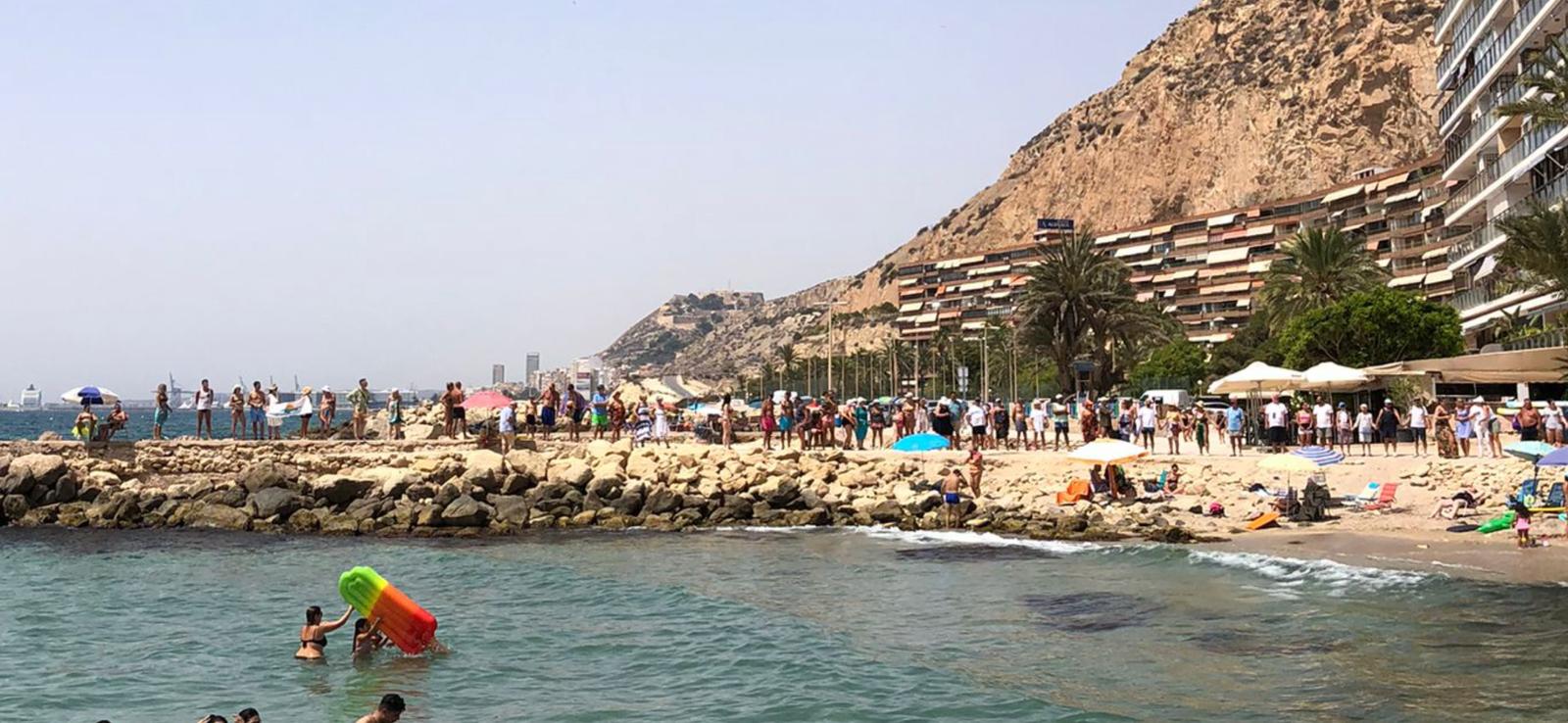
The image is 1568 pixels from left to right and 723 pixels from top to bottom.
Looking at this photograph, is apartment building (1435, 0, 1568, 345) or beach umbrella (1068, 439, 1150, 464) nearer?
beach umbrella (1068, 439, 1150, 464)

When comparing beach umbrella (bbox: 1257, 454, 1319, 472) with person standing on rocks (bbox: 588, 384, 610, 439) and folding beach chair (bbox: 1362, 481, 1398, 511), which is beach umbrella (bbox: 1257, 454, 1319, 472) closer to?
folding beach chair (bbox: 1362, 481, 1398, 511)

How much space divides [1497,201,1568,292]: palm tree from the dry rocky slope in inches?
3407

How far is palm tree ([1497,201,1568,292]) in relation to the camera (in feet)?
71.7

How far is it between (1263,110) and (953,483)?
112557mm

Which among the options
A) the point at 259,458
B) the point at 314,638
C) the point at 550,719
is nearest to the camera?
the point at 550,719

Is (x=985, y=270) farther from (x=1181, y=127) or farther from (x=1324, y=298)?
(x=1324, y=298)

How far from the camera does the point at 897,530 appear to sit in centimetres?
2436

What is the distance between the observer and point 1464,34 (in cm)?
4994

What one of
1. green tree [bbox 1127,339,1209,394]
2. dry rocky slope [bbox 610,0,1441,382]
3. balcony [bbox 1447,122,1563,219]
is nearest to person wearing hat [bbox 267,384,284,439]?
balcony [bbox 1447,122,1563,219]

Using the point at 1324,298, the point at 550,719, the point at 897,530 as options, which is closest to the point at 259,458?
the point at 897,530

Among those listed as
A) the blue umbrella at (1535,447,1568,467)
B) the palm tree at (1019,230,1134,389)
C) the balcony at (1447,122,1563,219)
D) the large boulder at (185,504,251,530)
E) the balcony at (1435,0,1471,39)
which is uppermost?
the balcony at (1435,0,1471,39)

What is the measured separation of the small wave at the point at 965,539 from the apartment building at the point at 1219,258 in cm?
4344

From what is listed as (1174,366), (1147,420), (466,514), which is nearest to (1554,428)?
(1147,420)

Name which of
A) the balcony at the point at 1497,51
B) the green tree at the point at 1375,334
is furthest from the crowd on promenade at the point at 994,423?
the balcony at the point at 1497,51
